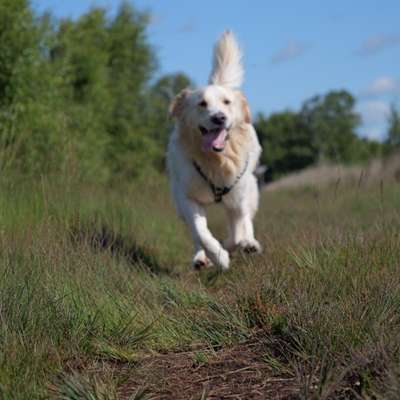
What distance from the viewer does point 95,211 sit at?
741cm

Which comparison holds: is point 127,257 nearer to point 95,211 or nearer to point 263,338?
point 95,211

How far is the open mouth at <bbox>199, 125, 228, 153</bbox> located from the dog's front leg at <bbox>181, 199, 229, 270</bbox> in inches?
21.9

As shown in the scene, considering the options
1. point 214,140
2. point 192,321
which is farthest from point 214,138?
point 192,321

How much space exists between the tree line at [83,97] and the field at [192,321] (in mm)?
1489

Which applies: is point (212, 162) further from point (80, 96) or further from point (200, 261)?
point (80, 96)

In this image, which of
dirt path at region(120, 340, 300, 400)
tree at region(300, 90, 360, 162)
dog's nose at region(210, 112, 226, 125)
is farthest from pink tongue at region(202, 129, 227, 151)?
tree at region(300, 90, 360, 162)

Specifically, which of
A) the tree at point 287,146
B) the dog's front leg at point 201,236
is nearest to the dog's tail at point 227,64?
the dog's front leg at point 201,236

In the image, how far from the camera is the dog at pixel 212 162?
22.2ft

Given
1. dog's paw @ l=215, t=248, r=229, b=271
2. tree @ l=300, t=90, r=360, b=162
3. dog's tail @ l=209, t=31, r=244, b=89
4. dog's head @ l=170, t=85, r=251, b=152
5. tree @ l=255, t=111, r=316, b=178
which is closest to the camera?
dog's paw @ l=215, t=248, r=229, b=271

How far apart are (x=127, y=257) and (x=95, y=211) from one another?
161 centimetres

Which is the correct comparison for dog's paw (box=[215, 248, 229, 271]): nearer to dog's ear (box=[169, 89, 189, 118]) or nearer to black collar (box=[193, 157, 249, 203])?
black collar (box=[193, 157, 249, 203])

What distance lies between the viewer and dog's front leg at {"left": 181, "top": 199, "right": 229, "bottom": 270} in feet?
20.4

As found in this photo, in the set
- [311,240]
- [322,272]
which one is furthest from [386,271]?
[311,240]

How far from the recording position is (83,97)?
17.4m
